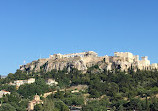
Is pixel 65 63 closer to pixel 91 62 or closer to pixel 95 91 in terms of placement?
pixel 91 62

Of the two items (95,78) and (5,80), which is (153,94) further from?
(5,80)

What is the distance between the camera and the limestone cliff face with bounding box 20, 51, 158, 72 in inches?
3346

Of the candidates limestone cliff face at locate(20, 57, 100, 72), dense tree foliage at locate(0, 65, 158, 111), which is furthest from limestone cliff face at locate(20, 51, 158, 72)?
dense tree foliage at locate(0, 65, 158, 111)

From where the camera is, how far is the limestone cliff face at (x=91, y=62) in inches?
3346

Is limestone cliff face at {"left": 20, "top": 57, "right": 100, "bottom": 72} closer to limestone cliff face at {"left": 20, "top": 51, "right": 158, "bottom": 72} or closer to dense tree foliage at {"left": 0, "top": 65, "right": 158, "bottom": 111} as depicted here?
limestone cliff face at {"left": 20, "top": 51, "right": 158, "bottom": 72}

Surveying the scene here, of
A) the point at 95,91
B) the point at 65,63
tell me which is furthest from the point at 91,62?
the point at 95,91

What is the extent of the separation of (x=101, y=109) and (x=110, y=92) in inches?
529

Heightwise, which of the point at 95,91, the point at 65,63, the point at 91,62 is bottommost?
the point at 95,91

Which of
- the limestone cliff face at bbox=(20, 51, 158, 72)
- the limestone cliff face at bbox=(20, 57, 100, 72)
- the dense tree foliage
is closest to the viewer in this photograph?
the dense tree foliage

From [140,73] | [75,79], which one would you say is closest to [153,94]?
[140,73]

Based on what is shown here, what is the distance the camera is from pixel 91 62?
298 feet

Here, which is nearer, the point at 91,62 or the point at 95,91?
the point at 95,91

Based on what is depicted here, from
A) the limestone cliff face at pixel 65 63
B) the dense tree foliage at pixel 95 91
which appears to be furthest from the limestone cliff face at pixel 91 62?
the dense tree foliage at pixel 95 91

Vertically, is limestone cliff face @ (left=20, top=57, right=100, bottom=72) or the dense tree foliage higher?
limestone cliff face @ (left=20, top=57, right=100, bottom=72)
